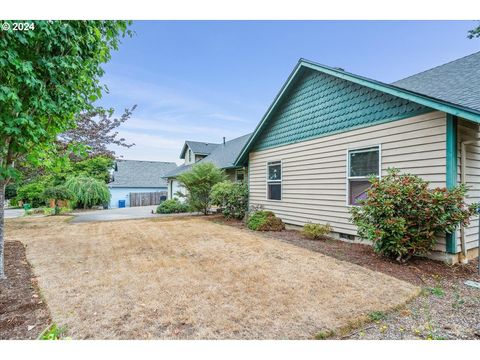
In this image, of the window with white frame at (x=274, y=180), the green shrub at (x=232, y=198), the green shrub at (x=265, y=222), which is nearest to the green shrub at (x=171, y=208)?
the green shrub at (x=232, y=198)

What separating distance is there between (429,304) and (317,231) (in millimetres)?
3730

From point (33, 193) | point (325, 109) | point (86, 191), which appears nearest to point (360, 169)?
point (325, 109)

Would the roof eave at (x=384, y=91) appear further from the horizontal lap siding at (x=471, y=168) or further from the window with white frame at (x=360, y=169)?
the window with white frame at (x=360, y=169)

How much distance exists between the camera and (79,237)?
7.72m

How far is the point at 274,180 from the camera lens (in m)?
9.36

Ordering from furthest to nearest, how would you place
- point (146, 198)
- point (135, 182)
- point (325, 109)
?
point (135, 182)
point (146, 198)
point (325, 109)

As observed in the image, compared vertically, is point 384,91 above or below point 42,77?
Result: above

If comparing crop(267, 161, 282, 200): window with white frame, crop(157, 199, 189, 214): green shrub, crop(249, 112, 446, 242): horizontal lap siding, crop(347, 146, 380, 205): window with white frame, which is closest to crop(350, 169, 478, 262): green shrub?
crop(249, 112, 446, 242): horizontal lap siding

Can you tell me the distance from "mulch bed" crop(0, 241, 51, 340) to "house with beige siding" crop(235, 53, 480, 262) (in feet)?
20.1

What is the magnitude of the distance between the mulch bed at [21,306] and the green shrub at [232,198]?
279 inches

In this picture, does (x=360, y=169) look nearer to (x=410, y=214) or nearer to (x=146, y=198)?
(x=410, y=214)

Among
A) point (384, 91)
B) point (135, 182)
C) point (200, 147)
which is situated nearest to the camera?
point (384, 91)
